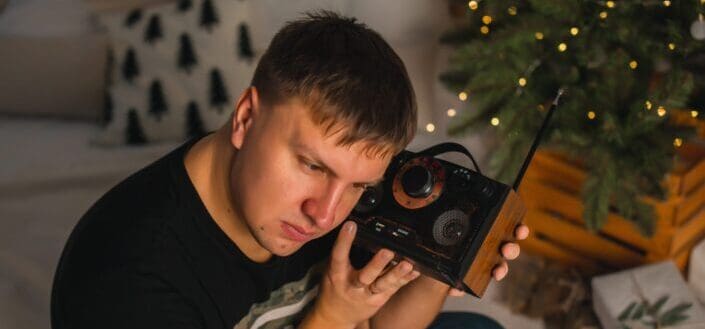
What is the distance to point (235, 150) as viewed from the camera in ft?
2.88

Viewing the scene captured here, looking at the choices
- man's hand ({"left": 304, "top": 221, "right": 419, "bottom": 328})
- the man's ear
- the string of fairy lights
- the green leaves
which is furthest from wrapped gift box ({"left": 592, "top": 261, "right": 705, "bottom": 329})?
the man's ear

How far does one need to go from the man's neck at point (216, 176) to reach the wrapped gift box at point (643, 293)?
861 millimetres

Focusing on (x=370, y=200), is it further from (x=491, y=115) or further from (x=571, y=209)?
(x=571, y=209)

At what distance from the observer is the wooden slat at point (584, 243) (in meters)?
1.60

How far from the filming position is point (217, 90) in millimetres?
1580

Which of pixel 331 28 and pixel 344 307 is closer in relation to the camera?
pixel 331 28

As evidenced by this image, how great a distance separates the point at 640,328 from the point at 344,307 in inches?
28.4

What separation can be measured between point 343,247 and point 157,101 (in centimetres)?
80

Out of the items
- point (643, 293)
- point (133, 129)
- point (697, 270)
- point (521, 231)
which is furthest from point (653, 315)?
point (133, 129)

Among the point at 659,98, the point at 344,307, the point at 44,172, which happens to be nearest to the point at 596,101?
the point at 659,98

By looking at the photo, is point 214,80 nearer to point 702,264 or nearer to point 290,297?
point 290,297

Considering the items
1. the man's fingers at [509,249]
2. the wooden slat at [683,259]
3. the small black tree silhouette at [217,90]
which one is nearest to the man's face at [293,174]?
the man's fingers at [509,249]

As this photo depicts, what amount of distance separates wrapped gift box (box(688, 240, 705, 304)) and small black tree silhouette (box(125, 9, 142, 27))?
51.2 inches

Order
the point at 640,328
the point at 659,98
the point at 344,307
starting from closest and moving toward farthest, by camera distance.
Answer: the point at 344,307 → the point at 659,98 → the point at 640,328
